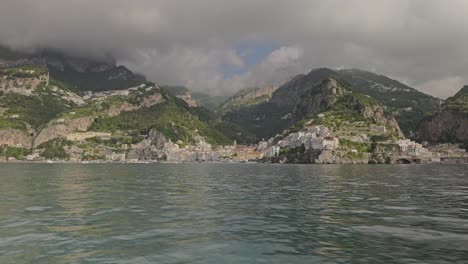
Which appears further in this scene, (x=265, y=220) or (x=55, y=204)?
(x=55, y=204)

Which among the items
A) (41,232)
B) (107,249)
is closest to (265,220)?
(107,249)

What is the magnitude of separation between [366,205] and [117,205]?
20.7m

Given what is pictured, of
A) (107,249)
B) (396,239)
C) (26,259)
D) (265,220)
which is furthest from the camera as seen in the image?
(265,220)

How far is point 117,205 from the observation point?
33.9 meters

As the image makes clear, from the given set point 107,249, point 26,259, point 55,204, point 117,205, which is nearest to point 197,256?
point 107,249

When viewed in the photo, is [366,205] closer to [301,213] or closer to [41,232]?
[301,213]

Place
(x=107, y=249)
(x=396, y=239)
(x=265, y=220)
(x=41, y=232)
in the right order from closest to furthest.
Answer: (x=107, y=249)
(x=396, y=239)
(x=41, y=232)
(x=265, y=220)

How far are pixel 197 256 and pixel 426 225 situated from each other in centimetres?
1457

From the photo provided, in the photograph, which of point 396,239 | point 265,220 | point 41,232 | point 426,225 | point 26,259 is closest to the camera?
point 26,259

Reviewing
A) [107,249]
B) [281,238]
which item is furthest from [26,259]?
[281,238]

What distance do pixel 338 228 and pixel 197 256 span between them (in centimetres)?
964

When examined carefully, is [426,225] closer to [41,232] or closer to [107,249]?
[107,249]

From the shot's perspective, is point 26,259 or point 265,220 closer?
point 26,259

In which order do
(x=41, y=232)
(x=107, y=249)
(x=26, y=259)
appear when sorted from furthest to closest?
1. (x=41, y=232)
2. (x=107, y=249)
3. (x=26, y=259)
